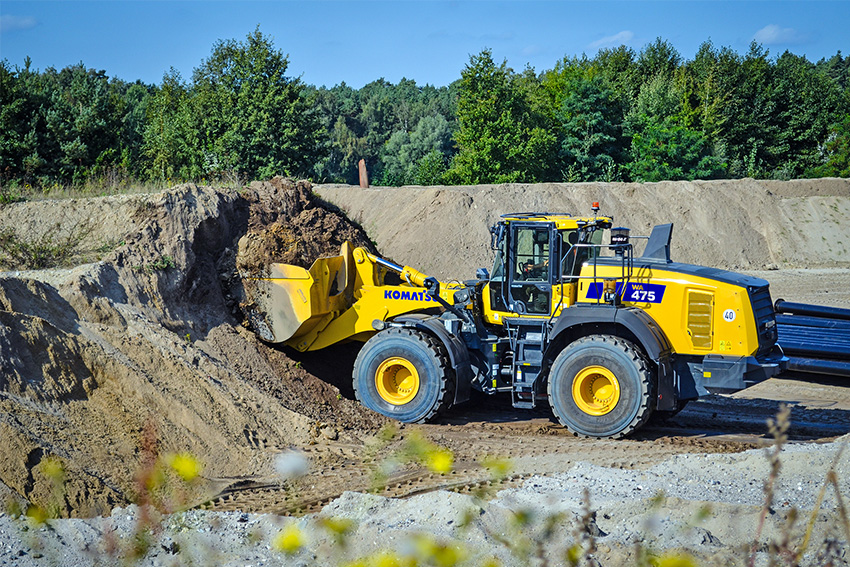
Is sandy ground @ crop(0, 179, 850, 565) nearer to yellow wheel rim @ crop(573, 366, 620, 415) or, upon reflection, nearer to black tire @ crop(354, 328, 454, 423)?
black tire @ crop(354, 328, 454, 423)

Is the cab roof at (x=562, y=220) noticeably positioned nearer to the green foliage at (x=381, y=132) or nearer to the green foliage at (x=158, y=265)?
the green foliage at (x=158, y=265)

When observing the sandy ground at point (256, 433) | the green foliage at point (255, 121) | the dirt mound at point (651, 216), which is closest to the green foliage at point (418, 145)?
the dirt mound at point (651, 216)

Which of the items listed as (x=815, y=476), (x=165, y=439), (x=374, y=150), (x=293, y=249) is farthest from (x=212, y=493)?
(x=374, y=150)

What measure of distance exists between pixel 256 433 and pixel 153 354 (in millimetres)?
1593

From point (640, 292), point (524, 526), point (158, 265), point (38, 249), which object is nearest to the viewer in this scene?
point (524, 526)

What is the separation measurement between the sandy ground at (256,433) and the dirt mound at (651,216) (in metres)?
10.6

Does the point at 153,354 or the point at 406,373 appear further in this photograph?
the point at 406,373

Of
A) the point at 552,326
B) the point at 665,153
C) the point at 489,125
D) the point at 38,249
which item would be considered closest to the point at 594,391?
the point at 552,326

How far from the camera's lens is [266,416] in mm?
9742

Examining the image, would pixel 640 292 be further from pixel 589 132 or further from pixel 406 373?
pixel 589 132

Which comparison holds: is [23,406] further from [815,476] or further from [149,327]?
[815,476]

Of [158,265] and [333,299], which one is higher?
[158,265]

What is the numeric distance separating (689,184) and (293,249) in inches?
811

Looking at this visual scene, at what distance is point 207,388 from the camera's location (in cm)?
957
